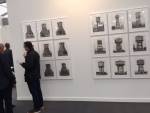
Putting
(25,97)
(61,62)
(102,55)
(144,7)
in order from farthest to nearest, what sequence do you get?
(25,97) → (61,62) → (102,55) → (144,7)

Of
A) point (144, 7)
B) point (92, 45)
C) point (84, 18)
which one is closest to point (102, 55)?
point (92, 45)

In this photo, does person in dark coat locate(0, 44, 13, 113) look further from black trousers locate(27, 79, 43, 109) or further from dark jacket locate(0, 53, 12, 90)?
black trousers locate(27, 79, 43, 109)

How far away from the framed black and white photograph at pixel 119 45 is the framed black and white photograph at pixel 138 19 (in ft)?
0.86

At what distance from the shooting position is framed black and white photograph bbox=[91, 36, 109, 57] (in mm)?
5930

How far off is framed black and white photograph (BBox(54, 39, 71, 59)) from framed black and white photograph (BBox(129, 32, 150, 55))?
61.2 inches

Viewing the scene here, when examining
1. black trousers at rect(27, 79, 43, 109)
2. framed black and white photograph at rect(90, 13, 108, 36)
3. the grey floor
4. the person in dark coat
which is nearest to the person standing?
black trousers at rect(27, 79, 43, 109)

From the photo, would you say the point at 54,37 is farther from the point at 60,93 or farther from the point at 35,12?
the point at 60,93

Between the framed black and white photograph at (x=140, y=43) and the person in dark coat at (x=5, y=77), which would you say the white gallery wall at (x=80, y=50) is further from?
the person in dark coat at (x=5, y=77)

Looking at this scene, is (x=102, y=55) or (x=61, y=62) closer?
(x=102, y=55)

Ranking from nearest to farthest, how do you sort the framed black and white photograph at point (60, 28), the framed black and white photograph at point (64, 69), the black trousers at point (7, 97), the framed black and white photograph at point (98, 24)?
the black trousers at point (7, 97), the framed black and white photograph at point (98, 24), the framed black and white photograph at point (60, 28), the framed black and white photograph at point (64, 69)

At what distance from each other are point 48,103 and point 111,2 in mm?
2890

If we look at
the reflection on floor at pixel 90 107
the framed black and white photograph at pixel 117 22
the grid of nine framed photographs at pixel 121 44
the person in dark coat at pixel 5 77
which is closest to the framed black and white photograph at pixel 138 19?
the grid of nine framed photographs at pixel 121 44

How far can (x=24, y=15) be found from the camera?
666 centimetres

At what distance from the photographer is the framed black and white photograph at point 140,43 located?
18.4 ft
